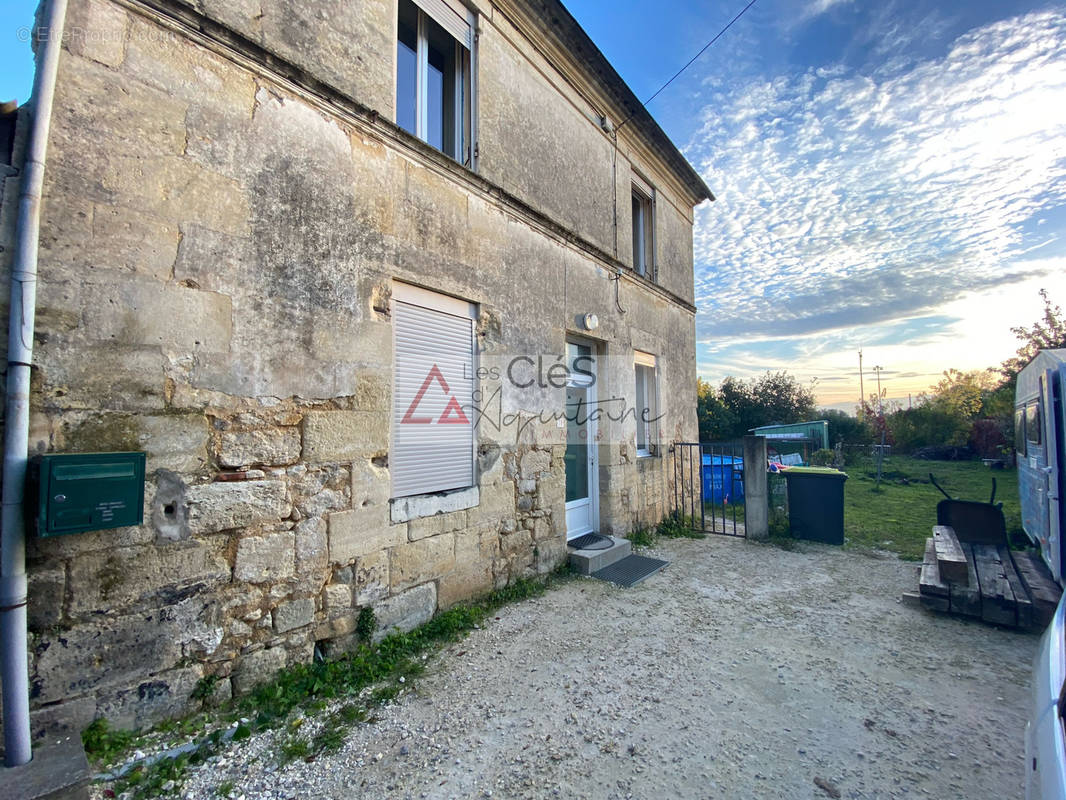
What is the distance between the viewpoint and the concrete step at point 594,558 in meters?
5.04

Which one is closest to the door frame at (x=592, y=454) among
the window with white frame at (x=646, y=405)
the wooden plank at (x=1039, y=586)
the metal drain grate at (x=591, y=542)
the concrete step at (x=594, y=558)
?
the metal drain grate at (x=591, y=542)

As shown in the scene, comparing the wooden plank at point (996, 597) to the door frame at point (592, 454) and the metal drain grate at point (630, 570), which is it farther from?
the door frame at point (592, 454)

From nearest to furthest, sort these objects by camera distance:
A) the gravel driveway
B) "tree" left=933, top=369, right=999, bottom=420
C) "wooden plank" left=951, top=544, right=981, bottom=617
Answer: the gravel driveway < "wooden plank" left=951, top=544, right=981, bottom=617 < "tree" left=933, top=369, right=999, bottom=420

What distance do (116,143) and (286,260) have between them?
2.98 feet

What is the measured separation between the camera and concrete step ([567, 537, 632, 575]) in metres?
5.04

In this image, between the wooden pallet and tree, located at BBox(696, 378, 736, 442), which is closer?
the wooden pallet

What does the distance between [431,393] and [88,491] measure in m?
2.19

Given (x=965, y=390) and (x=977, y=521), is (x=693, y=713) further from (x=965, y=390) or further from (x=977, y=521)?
(x=965, y=390)

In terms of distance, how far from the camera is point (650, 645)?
344cm

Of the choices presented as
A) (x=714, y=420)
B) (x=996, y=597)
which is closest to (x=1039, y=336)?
(x=714, y=420)

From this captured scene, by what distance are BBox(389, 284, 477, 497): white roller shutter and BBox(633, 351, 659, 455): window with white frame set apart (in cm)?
388

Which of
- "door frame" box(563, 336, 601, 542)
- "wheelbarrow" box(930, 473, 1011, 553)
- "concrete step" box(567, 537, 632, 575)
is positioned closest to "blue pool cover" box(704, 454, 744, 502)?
"wheelbarrow" box(930, 473, 1011, 553)

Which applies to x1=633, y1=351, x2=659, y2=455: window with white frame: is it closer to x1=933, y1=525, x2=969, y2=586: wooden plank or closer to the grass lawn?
the grass lawn

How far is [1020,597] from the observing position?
12.1 feet
